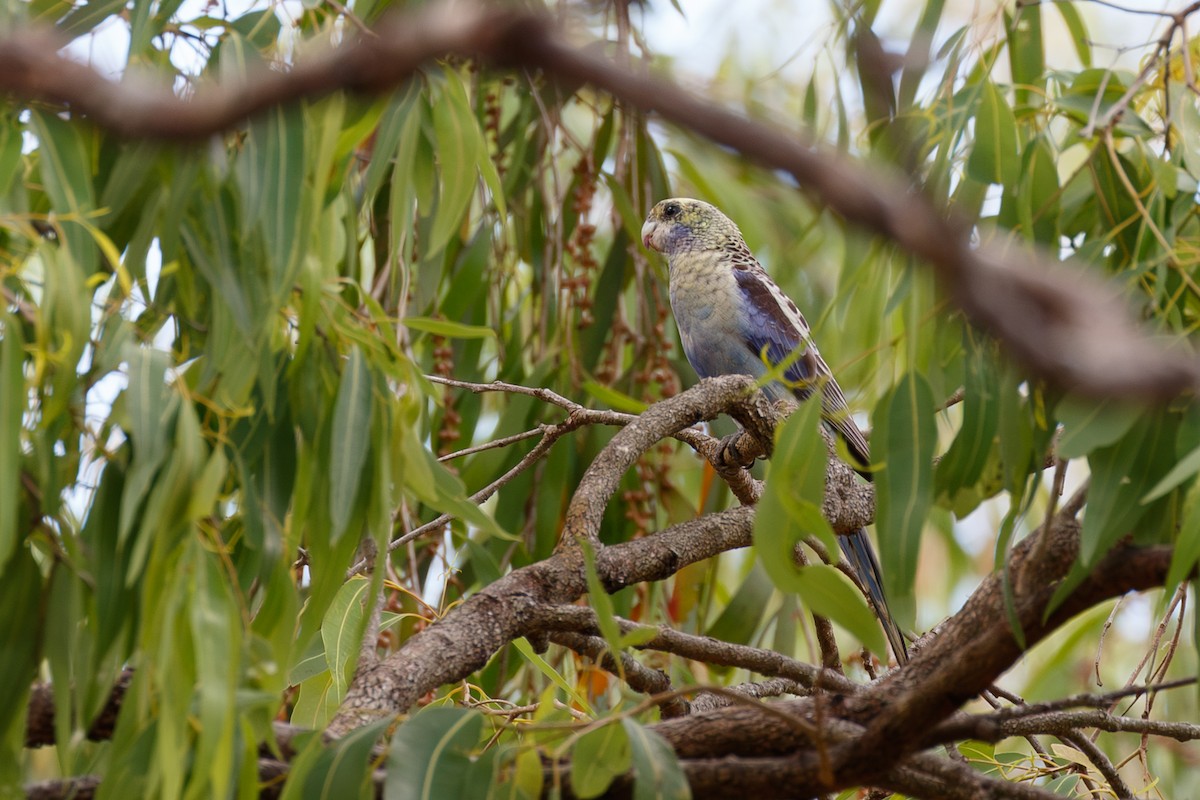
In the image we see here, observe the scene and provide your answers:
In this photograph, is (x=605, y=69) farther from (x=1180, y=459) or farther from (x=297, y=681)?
(x=297, y=681)

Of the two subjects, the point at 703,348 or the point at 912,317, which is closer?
the point at 912,317

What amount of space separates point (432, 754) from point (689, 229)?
102 inches

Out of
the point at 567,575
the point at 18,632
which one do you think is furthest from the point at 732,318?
the point at 18,632

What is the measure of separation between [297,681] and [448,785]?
705 millimetres

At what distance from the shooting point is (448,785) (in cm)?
126

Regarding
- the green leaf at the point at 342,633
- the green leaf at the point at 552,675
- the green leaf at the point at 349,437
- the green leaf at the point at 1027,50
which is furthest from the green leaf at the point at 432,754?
the green leaf at the point at 1027,50

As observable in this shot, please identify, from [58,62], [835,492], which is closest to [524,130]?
[835,492]

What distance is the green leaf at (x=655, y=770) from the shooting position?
1184 mm

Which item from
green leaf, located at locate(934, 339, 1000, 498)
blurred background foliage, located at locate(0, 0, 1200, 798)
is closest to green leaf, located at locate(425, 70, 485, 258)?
blurred background foliage, located at locate(0, 0, 1200, 798)

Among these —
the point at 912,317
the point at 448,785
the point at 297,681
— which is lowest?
the point at 448,785

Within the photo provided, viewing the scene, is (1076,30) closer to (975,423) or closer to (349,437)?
(975,423)

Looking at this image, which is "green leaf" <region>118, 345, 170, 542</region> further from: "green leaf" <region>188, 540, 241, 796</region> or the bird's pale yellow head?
the bird's pale yellow head

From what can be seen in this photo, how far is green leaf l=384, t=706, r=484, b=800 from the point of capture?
1.24 meters

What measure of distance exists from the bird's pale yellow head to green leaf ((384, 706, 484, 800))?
2.41 m
